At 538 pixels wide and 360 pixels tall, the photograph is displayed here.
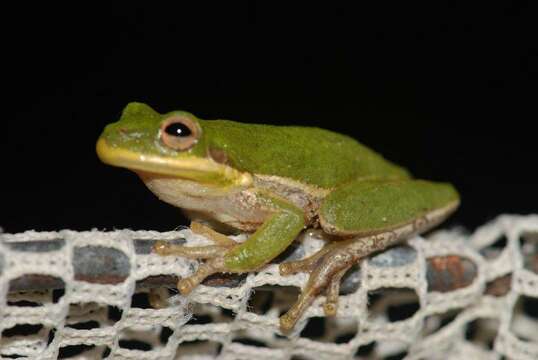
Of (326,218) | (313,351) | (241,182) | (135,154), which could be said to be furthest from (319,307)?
(135,154)

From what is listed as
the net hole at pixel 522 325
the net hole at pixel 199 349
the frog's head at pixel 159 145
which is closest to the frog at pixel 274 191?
the frog's head at pixel 159 145

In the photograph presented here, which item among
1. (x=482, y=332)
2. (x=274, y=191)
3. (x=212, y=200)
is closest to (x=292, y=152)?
(x=274, y=191)

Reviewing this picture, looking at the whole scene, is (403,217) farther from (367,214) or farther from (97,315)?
(97,315)

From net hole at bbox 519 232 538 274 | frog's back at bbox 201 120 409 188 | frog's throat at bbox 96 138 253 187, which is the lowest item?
net hole at bbox 519 232 538 274

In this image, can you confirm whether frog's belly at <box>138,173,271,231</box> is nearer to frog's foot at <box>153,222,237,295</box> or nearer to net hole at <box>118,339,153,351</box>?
frog's foot at <box>153,222,237,295</box>

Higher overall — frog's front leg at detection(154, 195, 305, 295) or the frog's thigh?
the frog's thigh

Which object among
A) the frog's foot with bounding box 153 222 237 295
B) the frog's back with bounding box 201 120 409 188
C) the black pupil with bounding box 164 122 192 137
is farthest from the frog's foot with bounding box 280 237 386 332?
the black pupil with bounding box 164 122 192 137
